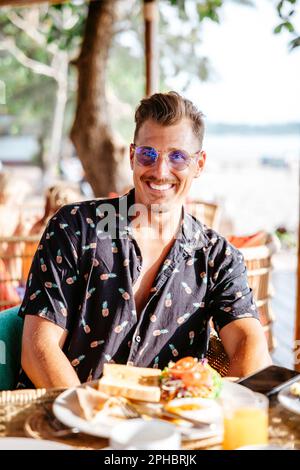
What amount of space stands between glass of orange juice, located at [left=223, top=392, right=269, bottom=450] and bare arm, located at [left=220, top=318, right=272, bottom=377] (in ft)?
1.62

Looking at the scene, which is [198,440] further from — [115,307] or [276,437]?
[115,307]

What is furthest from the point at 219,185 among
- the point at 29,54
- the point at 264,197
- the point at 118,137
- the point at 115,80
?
the point at 118,137

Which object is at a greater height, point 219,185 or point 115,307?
point 219,185

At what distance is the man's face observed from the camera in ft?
5.65

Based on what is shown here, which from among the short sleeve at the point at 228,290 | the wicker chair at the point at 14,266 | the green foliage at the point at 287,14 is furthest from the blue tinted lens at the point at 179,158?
the wicker chair at the point at 14,266

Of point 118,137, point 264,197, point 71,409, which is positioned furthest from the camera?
point 264,197

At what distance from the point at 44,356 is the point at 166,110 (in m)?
0.71

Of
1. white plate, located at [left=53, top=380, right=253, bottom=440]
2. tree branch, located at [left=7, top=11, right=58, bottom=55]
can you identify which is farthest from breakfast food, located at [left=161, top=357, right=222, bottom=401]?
tree branch, located at [left=7, top=11, right=58, bottom=55]

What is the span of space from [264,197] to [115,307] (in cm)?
1822

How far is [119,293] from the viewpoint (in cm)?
171

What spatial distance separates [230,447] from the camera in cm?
108

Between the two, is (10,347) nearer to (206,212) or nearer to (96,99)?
(206,212)

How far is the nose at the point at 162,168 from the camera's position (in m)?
1.72

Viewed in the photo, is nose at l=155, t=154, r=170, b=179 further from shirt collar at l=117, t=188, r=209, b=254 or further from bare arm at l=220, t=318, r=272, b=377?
bare arm at l=220, t=318, r=272, b=377
